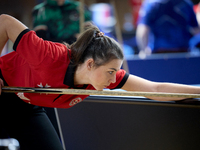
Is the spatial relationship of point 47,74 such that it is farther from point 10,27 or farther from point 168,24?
point 168,24

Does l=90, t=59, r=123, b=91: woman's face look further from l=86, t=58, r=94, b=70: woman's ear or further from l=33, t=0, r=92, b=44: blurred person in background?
l=33, t=0, r=92, b=44: blurred person in background

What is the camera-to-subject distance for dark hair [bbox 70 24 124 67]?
1.00 meters

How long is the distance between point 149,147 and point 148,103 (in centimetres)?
23

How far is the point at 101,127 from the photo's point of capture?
1304mm

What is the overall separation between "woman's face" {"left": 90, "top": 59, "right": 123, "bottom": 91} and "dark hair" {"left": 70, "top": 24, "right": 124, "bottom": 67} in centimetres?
2

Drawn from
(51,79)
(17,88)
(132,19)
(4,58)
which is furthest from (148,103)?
(132,19)

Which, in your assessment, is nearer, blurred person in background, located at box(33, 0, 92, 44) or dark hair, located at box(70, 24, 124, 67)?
dark hair, located at box(70, 24, 124, 67)

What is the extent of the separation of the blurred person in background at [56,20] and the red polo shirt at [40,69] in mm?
1067

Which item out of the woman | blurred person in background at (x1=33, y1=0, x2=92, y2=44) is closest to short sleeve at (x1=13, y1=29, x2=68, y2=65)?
the woman

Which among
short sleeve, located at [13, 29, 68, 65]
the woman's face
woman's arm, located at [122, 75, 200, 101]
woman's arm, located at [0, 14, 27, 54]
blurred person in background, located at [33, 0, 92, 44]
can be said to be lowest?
woman's arm, located at [122, 75, 200, 101]

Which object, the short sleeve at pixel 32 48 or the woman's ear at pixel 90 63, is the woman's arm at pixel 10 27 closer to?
the short sleeve at pixel 32 48

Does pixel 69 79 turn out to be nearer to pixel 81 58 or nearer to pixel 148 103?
pixel 81 58

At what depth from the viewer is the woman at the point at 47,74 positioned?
1.00m

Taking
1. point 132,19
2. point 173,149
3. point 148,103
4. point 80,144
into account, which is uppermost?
point 132,19
